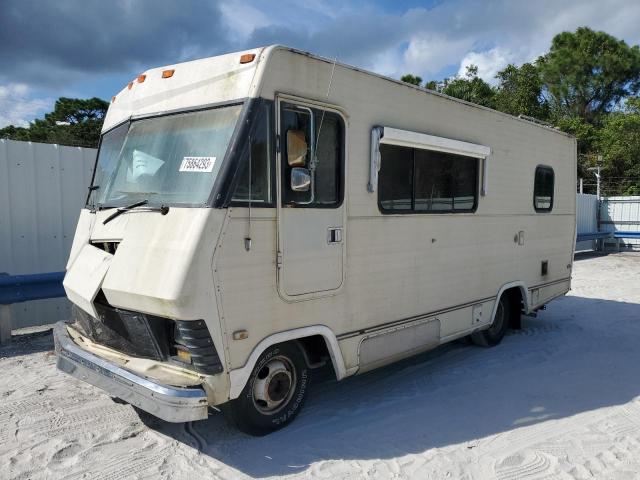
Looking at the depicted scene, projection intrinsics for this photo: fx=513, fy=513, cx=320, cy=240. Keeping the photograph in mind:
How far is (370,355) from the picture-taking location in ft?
14.9

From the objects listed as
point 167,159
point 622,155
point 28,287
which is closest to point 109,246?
point 167,159

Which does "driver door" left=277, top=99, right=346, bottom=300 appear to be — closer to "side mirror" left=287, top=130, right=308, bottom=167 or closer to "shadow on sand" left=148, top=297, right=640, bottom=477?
Answer: "side mirror" left=287, top=130, right=308, bottom=167

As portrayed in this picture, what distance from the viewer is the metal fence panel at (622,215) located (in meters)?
18.4

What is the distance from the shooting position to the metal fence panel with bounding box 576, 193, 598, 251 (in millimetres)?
18250

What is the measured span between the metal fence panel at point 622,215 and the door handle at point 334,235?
58.4ft

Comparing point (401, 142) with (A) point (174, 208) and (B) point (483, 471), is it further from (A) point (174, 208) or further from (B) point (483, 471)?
(B) point (483, 471)

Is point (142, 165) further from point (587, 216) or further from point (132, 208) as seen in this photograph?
point (587, 216)

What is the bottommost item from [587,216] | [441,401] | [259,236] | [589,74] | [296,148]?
[441,401]

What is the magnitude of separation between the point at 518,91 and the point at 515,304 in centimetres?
2174

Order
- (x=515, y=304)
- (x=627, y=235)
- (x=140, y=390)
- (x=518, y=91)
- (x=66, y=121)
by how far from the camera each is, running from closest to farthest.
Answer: (x=140, y=390) < (x=515, y=304) < (x=627, y=235) < (x=518, y=91) < (x=66, y=121)

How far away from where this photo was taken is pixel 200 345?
3.35m

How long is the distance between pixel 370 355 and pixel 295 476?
1382 millimetres

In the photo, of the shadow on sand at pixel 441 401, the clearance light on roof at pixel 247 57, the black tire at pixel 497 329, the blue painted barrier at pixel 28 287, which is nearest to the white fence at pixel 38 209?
the blue painted barrier at pixel 28 287

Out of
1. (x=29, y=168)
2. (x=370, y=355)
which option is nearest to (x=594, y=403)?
(x=370, y=355)
